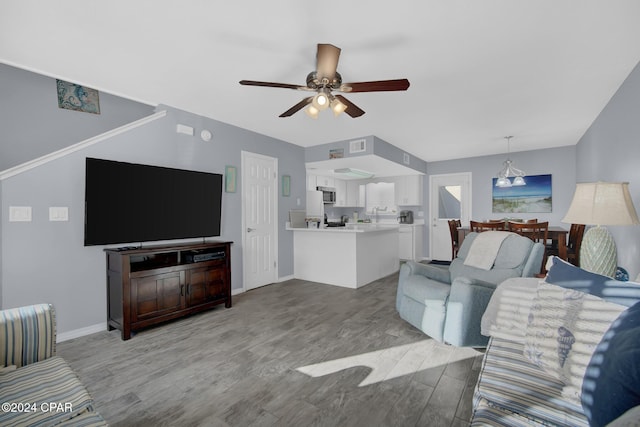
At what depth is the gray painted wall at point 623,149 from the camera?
2.62m

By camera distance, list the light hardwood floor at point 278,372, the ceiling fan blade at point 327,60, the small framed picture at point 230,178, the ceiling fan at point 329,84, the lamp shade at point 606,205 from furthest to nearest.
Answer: the small framed picture at point 230,178, the ceiling fan at point 329,84, the ceiling fan blade at point 327,60, the lamp shade at point 606,205, the light hardwood floor at point 278,372

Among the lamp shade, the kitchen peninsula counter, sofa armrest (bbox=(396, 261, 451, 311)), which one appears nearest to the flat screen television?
the kitchen peninsula counter

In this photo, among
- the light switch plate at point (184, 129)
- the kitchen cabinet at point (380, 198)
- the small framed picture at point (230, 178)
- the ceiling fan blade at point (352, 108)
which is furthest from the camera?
the kitchen cabinet at point (380, 198)

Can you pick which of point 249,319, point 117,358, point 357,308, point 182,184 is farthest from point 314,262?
point 117,358

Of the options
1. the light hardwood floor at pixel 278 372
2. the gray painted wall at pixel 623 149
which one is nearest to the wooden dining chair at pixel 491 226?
the gray painted wall at pixel 623 149

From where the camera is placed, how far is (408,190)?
7418 millimetres

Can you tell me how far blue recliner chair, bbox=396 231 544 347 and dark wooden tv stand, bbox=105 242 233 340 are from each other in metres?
2.19

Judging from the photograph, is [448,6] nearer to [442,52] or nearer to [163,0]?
[442,52]

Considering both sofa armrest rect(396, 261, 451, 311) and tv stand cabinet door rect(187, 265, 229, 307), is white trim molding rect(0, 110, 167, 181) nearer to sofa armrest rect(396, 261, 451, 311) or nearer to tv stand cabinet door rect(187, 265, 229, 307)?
tv stand cabinet door rect(187, 265, 229, 307)

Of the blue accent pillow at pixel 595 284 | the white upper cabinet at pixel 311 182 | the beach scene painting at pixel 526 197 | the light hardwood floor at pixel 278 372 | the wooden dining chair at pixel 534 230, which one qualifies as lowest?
the light hardwood floor at pixel 278 372

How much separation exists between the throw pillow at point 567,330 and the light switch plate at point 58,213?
3.81 metres

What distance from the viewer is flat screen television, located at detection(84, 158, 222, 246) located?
2.85m

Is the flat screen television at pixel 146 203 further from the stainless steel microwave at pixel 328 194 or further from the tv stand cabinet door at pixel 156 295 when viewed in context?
the stainless steel microwave at pixel 328 194

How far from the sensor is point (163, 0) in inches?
72.3
